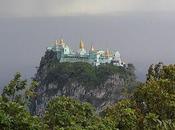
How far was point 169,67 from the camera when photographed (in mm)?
35594

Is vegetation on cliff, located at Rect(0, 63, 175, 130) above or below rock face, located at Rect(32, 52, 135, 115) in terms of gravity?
below

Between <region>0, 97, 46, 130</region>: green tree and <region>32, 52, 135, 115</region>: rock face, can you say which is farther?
<region>32, 52, 135, 115</region>: rock face

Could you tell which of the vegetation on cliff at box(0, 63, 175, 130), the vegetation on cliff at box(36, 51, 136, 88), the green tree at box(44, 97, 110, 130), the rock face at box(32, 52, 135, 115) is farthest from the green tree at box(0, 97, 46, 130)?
the rock face at box(32, 52, 135, 115)

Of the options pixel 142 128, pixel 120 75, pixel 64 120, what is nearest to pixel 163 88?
pixel 142 128

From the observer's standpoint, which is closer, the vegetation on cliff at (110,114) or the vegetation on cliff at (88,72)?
the vegetation on cliff at (110,114)

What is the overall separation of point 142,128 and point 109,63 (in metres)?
124

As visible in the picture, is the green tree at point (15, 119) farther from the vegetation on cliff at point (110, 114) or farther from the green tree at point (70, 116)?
the green tree at point (70, 116)

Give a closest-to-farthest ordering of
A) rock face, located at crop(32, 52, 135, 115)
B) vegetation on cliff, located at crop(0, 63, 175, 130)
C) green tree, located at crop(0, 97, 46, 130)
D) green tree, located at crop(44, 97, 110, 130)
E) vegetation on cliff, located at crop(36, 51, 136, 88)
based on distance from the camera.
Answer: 1. green tree, located at crop(0, 97, 46, 130)
2. vegetation on cliff, located at crop(0, 63, 175, 130)
3. green tree, located at crop(44, 97, 110, 130)
4. vegetation on cliff, located at crop(36, 51, 136, 88)
5. rock face, located at crop(32, 52, 135, 115)

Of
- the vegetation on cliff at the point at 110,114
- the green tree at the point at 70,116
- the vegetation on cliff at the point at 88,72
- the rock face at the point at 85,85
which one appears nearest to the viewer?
the vegetation on cliff at the point at 110,114

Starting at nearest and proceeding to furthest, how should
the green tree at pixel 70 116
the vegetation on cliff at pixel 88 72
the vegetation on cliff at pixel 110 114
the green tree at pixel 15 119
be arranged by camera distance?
the green tree at pixel 15 119 → the vegetation on cliff at pixel 110 114 → the green tree at pixel 70 116 → the vegetation on cliff at pixel 88 72

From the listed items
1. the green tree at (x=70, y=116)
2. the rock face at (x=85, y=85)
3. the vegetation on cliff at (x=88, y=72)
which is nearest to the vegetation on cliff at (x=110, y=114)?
the green tree at (x=70, y=116)

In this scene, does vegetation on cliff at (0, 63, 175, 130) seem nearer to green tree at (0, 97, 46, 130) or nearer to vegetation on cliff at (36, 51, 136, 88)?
green tree at (0, 97, 46, 130)

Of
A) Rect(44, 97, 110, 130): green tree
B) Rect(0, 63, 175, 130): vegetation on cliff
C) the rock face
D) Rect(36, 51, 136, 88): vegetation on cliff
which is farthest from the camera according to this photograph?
the rock face

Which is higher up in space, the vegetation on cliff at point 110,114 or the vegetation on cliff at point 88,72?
the vegetation on cliff at point 88,72
